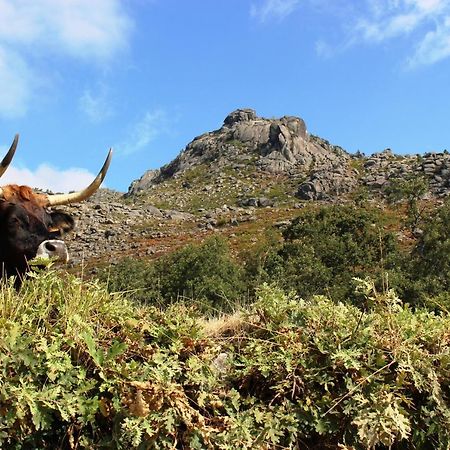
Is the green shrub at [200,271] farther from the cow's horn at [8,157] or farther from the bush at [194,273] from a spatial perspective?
the cow's horn at [8,157]

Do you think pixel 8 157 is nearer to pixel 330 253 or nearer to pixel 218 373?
pixel 218 373

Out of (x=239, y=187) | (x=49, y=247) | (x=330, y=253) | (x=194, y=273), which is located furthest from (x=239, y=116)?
(x=49, y=247)

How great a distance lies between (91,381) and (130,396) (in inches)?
9.6

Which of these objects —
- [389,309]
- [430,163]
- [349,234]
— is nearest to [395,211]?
[430,163]

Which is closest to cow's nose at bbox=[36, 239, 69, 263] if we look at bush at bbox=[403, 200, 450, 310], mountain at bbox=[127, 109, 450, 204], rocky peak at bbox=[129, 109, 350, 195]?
bush at bbox=[403, 200, 450, 310]

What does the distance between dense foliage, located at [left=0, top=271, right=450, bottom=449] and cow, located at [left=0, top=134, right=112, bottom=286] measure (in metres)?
3.87

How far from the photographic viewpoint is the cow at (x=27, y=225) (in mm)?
7719

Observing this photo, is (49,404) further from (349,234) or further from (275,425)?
(349,234)

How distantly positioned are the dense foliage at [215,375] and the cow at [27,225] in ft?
12.7

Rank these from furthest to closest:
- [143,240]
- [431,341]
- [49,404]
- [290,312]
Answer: [143,240] < [290,312] < [431,341] < [49,404]

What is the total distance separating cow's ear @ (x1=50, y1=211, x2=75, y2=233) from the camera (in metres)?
8.94

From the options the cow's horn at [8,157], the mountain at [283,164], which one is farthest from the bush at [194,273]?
the mountain at [283,164]

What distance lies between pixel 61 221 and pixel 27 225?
3.24 ft

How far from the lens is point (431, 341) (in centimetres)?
384
